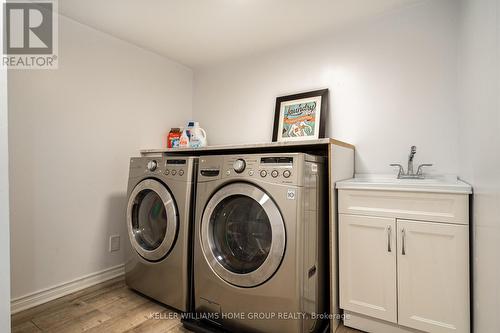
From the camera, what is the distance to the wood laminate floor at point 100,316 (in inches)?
60.9

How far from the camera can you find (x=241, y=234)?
1.58 meters

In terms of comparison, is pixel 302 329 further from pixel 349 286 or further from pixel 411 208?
pixel 411 208

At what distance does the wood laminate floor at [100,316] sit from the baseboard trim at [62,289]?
0.04 m

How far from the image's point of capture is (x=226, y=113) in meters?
2.76

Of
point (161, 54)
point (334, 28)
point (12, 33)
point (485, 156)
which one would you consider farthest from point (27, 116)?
point (485, 156)

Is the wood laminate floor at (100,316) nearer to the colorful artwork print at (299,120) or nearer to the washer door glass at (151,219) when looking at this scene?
the washer door glass at (151,219)

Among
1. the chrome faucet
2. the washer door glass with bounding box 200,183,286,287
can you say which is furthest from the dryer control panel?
the chrome faucet

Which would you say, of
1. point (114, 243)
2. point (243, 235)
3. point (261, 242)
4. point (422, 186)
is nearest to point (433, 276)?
point (422, 186)

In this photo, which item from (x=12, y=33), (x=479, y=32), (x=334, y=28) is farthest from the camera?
(x=334, y=28)

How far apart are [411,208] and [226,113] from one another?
1946mm

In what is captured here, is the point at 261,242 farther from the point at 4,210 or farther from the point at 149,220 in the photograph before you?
the point at 4,210

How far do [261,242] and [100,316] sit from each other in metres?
1.18

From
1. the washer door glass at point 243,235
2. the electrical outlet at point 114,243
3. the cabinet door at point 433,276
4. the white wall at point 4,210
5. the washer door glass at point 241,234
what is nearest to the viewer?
the white wall at point 4,210

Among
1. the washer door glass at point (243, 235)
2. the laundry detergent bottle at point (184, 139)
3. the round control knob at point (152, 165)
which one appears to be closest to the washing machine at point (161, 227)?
the round control knob at point (152, 165)
